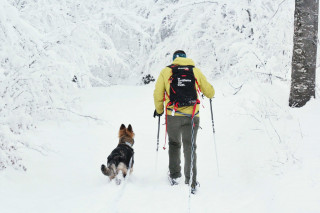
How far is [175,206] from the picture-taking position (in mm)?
3959

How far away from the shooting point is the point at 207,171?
5.62 metres

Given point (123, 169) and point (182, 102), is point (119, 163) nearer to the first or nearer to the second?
point (123, 169)

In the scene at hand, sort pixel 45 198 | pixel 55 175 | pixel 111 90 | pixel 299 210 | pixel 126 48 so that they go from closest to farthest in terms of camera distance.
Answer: pixel 299 210 < pixel 45 198 < pixel 55 175 < pixel 111 90 < pixel 126 48

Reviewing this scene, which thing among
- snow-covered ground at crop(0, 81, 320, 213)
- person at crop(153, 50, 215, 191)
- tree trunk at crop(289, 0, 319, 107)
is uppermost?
tree trunk at crop(289, 0, 319, 107)

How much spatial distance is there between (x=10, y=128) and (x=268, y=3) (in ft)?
34.8

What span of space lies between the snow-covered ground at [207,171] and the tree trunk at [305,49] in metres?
0.35

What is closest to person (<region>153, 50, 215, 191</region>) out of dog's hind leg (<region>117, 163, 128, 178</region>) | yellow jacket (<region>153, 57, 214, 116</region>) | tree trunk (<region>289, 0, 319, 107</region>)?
yellow jacket (<region>153, 57, 214, 116</region>)

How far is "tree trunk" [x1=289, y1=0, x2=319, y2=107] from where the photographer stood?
5520 millimetres

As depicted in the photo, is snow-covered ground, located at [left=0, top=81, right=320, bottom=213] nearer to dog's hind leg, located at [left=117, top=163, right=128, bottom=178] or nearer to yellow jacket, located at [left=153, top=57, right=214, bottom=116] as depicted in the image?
dog's hind leg, located at [left=117, top=163, right=128, bottom=178]

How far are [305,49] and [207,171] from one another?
287 centimetres

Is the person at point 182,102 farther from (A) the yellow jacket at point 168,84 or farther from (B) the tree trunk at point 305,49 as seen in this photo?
(B) the tree trunk at point 305,49

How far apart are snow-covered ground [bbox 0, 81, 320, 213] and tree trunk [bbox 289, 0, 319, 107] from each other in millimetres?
345

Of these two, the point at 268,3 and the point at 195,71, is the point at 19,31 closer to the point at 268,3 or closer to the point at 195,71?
the point at 195,71

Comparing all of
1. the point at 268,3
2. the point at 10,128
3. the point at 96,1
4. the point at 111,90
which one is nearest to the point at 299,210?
the point at 10,128
